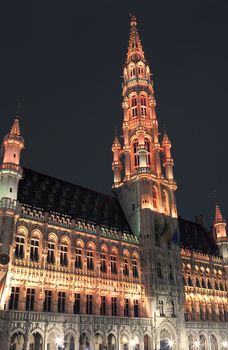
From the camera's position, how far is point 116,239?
57.6m

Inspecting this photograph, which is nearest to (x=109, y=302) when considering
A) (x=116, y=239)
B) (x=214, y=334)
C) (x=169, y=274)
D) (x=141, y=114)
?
(x=116, y=239)

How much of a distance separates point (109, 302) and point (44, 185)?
67.2ft

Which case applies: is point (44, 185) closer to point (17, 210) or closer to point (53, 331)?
point (17, 210)

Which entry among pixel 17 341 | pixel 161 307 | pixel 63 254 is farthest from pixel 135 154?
pixel 17 341

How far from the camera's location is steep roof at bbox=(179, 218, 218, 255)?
75.8 metres

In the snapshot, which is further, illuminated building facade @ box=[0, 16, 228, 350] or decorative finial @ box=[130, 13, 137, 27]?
decorative finial @ box=[130, 13, 137, 27]

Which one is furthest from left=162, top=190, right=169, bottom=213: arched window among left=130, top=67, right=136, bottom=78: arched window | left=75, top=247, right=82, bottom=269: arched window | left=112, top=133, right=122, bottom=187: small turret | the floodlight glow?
the floodlight glow

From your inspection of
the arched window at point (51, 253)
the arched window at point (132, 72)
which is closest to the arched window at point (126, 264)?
the arched window at point (51, 253)

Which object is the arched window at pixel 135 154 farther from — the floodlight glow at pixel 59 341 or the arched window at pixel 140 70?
the floodlight glow at pixel 59 341

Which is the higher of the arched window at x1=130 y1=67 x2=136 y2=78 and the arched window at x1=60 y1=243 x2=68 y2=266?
the arched window at x1=130 y1=67 x2=136 y2=78

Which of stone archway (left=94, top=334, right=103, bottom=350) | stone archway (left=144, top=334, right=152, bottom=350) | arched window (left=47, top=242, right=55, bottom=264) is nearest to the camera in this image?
arched window (left=47, top=242, right=55, bottom=264)

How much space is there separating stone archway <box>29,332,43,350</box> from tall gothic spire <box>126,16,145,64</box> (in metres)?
62.3

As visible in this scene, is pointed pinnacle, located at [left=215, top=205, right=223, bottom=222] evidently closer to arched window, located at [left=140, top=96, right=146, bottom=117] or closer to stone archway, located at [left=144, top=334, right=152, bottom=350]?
arched window, located at [left=140, top=96, right=146, bottom=117]

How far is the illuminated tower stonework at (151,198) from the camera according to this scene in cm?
5917
